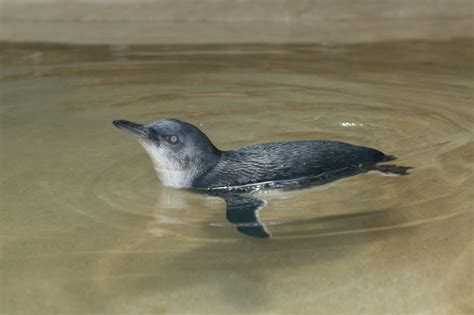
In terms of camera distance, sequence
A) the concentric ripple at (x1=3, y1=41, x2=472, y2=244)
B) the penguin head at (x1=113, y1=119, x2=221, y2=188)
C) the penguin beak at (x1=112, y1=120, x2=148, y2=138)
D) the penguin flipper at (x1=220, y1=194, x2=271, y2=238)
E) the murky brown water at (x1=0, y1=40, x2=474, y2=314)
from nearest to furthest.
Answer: the murky brown water at (x1=0, y1=40, x2=474, y2=314)
the penguin flipper at (x1=220, y1=194, x2=271, y2=238)
the concentric ripple at (x1=3, y1=41, x2=472, y2=244)
the penguin beak at (x1=112, y1=120, x2=148, y2=138)
the penguin head at (x1=113, y1=119, x2=221, y2=188)

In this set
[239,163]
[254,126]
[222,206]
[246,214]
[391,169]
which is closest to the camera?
[246,214]

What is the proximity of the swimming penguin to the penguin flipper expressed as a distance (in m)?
0.02

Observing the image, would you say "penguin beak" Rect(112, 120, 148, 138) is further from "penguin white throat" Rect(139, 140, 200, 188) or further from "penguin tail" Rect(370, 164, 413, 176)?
"penguin tail" Rect(370, 164, 413, 176)

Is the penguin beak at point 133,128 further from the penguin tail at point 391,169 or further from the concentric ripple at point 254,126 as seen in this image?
the penguin tail at point 391,169

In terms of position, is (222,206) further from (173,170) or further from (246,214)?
(173,170)

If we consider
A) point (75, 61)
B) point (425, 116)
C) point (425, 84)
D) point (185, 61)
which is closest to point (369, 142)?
point (425, 116)

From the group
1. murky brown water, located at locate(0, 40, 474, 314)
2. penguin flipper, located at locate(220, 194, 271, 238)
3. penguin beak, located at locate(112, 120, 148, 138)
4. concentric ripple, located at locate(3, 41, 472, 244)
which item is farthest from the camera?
penguin beak, located at locate(112, 120, 148, 138)

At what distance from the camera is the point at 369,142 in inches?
238

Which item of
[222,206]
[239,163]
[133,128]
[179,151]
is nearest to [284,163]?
[239,163]

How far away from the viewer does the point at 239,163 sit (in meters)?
5.00

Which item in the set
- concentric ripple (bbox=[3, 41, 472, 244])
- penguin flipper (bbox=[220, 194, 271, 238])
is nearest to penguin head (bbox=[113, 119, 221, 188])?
concentric ripple (bbox=[3, 41, 472, 244])

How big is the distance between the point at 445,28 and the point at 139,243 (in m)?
8.09

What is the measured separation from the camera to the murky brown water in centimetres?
369

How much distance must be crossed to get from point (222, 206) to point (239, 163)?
39cm
